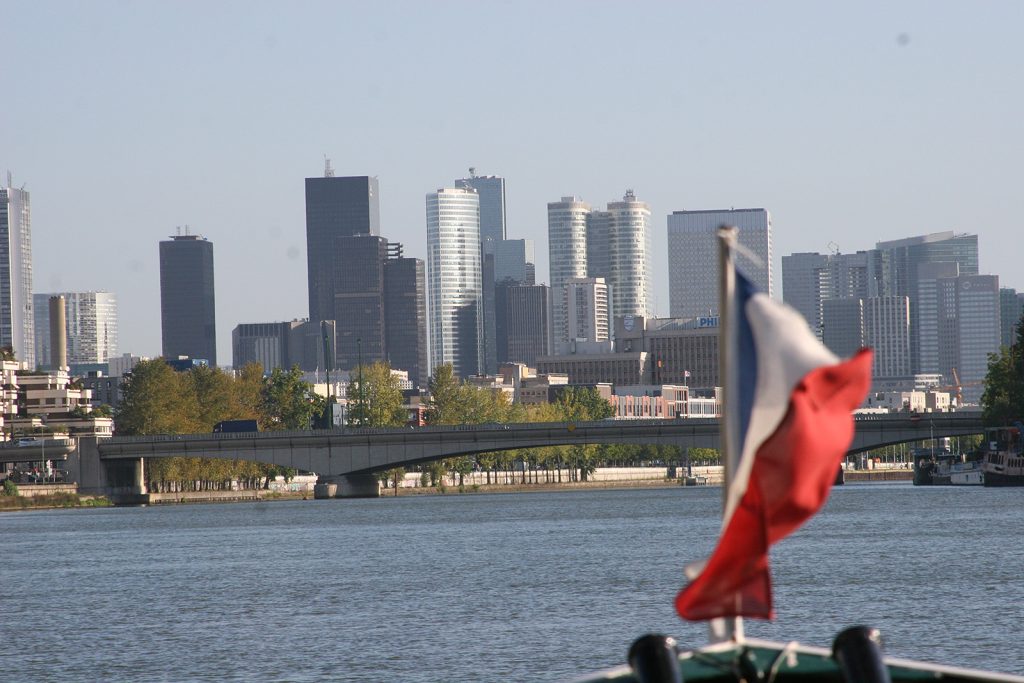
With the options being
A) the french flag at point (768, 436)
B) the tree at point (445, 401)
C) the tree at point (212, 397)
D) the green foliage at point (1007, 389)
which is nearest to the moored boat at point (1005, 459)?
the green foliage at point (1007, 389)

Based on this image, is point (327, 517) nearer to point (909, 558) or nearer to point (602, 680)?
point (909, 558)

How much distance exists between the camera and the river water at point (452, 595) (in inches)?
1436

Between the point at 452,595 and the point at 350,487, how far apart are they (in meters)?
102

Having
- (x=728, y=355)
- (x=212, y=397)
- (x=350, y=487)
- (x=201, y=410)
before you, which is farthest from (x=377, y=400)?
(x=728, y=355)

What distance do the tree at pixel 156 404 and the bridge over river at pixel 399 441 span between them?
1654 cm

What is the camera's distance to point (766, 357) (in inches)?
410

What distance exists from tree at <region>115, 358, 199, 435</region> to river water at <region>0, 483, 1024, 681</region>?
217 ft

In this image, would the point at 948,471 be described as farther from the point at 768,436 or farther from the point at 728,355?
the point at 768,436

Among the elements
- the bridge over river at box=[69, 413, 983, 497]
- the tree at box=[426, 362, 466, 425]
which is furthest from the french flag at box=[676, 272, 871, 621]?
the tree at box=[426, 362, 466, 425]

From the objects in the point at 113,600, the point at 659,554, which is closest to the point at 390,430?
the point at 659,554

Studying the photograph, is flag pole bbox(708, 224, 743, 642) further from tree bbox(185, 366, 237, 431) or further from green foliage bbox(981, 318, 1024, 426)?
tree bbox(185, 366, 237, 431)

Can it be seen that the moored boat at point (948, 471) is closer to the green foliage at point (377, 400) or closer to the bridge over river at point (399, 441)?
the bridge over river at point (399, 441)

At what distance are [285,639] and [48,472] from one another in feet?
402

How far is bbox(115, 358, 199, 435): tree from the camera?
16425 cm
